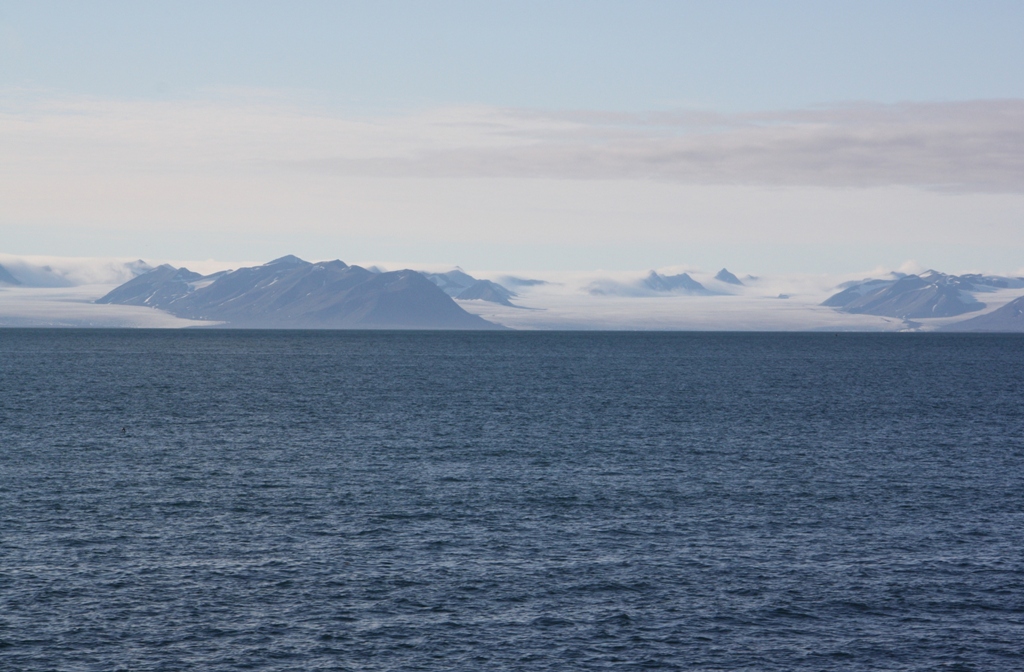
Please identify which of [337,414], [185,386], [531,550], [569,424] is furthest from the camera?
[185,386]

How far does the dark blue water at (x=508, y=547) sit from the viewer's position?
41.2 meters

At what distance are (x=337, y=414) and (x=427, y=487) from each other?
179ft

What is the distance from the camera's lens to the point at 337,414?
125125 mm

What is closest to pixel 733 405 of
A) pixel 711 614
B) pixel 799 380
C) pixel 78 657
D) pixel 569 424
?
pixel 569 424

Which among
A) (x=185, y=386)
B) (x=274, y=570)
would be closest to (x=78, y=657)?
(x=274, y=570)

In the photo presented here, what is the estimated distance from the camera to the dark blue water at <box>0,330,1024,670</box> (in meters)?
41.2

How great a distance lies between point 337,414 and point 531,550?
73292 millimetres

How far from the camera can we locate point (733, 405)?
139 meters

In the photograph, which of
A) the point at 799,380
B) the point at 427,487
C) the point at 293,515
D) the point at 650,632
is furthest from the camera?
the point at 799,380

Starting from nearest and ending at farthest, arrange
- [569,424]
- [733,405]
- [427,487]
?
[427,487], [569,424], [733,405]

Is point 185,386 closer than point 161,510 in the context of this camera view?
No

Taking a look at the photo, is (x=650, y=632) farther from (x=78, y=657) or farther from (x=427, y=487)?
(x=427, y=487)

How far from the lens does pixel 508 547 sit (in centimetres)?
5544

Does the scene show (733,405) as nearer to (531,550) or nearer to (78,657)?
(531,550)
